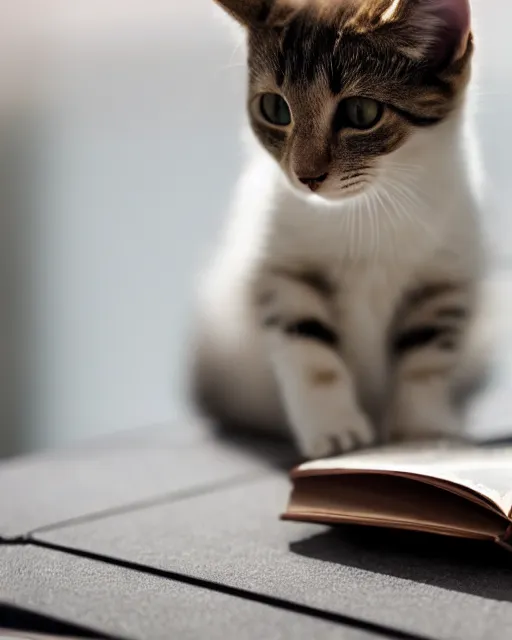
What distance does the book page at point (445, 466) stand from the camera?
73 cm

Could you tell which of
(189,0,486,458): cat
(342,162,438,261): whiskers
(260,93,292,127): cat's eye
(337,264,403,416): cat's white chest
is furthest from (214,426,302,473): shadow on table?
(260,93,292,127): cat's eye

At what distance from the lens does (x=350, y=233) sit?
1.16 metres

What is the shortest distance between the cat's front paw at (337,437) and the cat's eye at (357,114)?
37 cm

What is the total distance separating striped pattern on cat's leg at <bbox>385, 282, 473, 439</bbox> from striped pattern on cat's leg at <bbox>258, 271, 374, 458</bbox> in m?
0.07

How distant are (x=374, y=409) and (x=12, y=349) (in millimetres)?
1205

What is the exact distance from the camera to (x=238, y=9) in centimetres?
107

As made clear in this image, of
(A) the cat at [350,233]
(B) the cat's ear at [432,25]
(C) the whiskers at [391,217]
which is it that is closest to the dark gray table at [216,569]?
(A) the cat at [350,233]

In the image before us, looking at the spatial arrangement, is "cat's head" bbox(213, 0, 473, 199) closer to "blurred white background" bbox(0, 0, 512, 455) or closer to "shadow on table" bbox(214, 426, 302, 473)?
"shadow on table" bbox(214, 426, 302, 473)

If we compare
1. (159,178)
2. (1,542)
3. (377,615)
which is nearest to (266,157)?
(1,542)

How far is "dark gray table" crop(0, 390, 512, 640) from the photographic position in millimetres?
623

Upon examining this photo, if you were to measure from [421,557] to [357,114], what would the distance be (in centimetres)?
49

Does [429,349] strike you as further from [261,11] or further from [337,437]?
[261,11]

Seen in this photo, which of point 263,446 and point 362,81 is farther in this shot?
point 263,446

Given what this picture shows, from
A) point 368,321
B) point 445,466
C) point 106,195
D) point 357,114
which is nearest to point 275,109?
point 357,114
